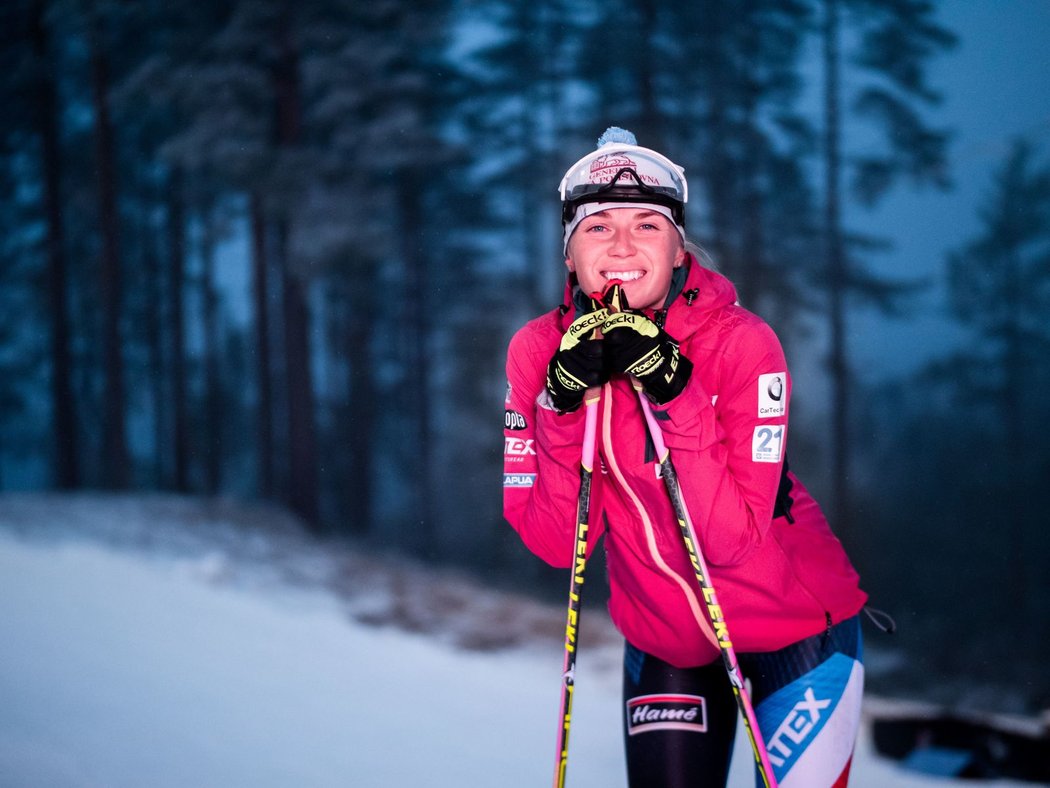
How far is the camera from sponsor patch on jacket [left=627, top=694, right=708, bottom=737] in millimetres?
1724

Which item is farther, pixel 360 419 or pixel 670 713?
pixel 360 419

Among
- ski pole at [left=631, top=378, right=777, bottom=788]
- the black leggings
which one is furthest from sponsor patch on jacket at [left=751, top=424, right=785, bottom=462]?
the black leggings

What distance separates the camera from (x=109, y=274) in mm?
9375

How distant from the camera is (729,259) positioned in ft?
36.0

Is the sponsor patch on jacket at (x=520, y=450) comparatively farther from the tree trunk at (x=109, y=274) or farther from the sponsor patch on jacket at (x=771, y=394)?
the tree trunk at (x=109, y=274)

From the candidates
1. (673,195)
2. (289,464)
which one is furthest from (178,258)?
(673,195)

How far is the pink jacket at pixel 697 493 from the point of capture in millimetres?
1516

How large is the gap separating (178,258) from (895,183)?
1095 centimetres

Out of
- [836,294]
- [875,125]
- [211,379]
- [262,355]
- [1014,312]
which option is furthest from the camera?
[211,379]

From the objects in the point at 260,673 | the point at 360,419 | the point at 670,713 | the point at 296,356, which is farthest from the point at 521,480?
the point at 360,419

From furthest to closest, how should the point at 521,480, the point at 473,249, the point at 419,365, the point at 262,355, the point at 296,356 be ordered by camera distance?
the point at 419,365 < the point at 473,249 < the point at 262,355 < the point at 296,356 < the point at 521,480

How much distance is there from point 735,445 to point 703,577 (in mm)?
258

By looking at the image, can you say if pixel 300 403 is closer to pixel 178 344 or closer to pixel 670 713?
pixel 178 344

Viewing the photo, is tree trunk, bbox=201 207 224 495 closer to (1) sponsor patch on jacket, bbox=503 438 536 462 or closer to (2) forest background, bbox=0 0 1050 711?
(2) forest background, bbox=0 0 1050 711
